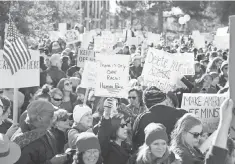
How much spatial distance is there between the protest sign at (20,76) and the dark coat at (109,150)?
1894mm

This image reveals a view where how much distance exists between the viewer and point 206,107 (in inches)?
223

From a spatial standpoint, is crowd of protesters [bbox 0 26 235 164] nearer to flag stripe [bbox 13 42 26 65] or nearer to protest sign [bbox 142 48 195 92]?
flag stripe [bbox 13 42 26 65]

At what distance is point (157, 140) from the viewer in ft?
13.2

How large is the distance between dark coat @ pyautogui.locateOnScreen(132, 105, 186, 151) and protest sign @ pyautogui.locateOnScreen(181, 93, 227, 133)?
527mm

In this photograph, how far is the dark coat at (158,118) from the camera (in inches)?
198

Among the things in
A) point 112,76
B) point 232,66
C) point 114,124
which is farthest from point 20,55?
point 232,66

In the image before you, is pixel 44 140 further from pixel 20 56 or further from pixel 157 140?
pixel 20 56

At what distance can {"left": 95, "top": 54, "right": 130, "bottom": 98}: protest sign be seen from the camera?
679 centimetres

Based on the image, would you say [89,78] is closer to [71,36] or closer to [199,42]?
[71,36]

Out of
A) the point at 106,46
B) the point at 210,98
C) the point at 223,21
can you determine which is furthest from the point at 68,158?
the point at 223,21

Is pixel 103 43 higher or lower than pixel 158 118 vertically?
higher

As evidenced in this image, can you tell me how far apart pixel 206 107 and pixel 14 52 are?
2.66m

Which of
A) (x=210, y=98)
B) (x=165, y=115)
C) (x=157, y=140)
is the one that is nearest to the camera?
(x=157, y=140)

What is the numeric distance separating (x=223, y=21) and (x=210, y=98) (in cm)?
4372
